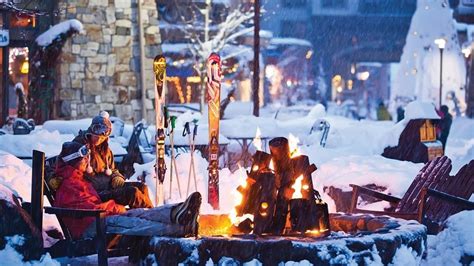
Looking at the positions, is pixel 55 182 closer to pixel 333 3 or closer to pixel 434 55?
pixel 434 55

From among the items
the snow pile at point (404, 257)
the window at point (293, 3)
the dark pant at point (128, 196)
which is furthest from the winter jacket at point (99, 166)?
the window at point (293, 3)

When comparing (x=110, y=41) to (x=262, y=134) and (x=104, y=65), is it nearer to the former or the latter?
(x=104, y=65)

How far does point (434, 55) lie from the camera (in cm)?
4128

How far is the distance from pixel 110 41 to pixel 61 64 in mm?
1367

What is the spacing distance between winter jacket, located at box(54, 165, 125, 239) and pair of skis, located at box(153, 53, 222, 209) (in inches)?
88.7

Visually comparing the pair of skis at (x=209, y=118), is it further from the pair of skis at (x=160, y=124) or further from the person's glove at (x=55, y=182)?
the person's glove at (x=55, y=182)

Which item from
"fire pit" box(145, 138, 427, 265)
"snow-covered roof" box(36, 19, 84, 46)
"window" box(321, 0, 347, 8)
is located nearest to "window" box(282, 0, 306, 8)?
"window" box(321, 0, 347, 8)

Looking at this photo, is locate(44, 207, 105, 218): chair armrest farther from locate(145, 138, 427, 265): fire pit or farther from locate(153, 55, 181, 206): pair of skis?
locate(153, 55, 181, 206): pair of skis

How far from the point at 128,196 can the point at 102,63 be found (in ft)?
50.9

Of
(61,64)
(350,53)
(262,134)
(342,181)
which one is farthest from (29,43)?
(350,53)

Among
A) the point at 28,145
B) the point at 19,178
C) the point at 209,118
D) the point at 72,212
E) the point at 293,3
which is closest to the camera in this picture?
the point at 72,212

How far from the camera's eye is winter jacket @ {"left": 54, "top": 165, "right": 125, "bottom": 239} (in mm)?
7582

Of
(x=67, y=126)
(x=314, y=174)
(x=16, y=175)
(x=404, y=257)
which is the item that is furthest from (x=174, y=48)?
(x=404, y=257)

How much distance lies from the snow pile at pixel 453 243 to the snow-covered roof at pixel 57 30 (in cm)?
1522
